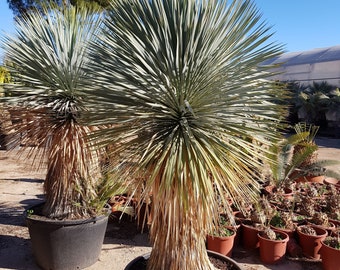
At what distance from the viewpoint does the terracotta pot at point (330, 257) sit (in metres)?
3.18

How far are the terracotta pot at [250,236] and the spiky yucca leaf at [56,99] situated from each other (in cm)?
179

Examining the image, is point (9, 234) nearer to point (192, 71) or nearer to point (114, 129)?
point (114, 129)

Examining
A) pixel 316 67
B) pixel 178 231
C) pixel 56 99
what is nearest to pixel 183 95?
pixel 178 231

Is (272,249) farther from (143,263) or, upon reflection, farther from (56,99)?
(56,99)

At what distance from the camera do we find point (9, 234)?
4.05 metres

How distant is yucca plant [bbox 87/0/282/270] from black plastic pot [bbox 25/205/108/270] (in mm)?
1470

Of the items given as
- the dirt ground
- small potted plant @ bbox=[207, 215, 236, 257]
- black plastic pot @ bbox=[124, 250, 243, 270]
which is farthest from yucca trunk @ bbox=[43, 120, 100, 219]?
small potted plant @ bbox=[207, 215, 236, 257]

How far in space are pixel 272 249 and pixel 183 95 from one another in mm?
2395

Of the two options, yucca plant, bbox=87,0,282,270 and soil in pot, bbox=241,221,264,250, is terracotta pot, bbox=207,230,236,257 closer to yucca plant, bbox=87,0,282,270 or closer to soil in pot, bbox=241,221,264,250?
soil in pot, bbox=241,221,264,250

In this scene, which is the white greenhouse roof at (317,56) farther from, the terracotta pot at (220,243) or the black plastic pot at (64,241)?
the black plastic pot at (64,241)

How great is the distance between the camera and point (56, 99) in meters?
2.96

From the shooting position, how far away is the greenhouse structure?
53.6 ft

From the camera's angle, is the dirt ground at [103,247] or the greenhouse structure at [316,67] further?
the greenhouse structure at [316,67]

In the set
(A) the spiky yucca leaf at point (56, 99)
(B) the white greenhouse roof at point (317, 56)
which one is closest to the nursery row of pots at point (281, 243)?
(A) the spiky yucca leaf at point (56, 99)
